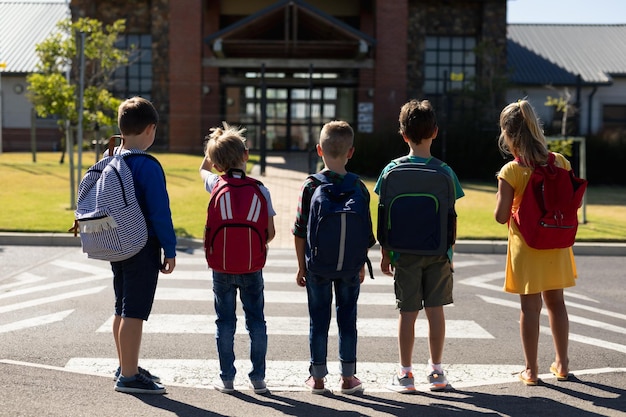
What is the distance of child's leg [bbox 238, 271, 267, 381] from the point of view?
525 centimetres

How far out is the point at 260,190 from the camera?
17.2ft

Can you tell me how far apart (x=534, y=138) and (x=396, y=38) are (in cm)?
2495

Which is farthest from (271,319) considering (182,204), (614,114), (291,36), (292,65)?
(614,114)

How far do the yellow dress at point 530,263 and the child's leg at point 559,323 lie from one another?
6.0 inches

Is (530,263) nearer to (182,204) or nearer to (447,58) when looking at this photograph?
(182,204)

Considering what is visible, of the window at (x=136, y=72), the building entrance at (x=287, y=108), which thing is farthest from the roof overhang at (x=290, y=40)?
the window at (x=136, y=72)

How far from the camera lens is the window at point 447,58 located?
31.5m

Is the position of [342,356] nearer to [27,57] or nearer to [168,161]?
[168,161]

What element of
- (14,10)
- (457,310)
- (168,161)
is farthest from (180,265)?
(14,10)

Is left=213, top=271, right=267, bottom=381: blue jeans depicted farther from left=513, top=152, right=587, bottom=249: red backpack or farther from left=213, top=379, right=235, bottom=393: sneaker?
left=513, top=152, right=587, bottom=249: red backpack

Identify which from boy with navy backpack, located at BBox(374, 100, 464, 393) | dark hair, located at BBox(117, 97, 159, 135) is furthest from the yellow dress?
dark hair, located at BBox(117, 97, 159, 135)

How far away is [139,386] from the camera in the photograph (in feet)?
17.0

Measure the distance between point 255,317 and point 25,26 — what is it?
3625 centimetres

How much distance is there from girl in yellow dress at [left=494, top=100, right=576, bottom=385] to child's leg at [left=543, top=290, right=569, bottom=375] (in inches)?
0.4
